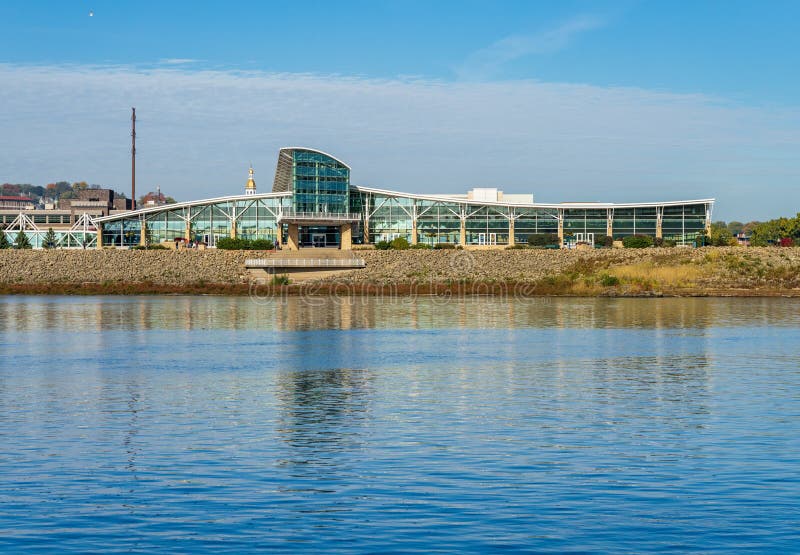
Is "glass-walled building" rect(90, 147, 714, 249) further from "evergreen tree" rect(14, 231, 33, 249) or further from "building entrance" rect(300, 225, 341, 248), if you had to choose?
"evergreen tree" rect(14, 231, 33, 249)

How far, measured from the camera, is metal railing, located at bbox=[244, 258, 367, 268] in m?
122

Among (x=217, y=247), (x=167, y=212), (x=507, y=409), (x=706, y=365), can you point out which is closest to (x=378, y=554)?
(x=507, y=409)

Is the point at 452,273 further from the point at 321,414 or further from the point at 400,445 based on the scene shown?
the point at 400,445

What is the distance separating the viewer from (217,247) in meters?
140

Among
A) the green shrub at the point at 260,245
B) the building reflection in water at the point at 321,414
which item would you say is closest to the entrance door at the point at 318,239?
the green shrub at the point at 260,245

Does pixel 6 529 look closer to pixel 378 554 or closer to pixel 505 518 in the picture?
pixel 378 554

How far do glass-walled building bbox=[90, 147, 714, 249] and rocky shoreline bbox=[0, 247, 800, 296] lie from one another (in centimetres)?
1703

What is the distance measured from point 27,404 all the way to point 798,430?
86.0 ft

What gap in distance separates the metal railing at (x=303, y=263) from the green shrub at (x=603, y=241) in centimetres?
4297

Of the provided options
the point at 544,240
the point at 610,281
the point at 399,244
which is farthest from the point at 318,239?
the point at 610,281

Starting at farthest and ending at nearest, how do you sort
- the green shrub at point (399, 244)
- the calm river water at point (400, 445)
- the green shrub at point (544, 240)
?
the green shrub at point (544, 240)
the green shrub at point (399, 244)
the calm river water at point (400, 445)

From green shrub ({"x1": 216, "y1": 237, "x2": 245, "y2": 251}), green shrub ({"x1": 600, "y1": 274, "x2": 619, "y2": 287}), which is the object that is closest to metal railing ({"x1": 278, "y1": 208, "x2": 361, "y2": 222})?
green shrub ({"x1": 216, "y1": 237, "x2": 245, "y2": 251})

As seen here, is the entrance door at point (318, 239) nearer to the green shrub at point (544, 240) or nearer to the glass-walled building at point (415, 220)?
the glass-walled building at point (415, 220)

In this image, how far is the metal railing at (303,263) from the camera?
122 meters
